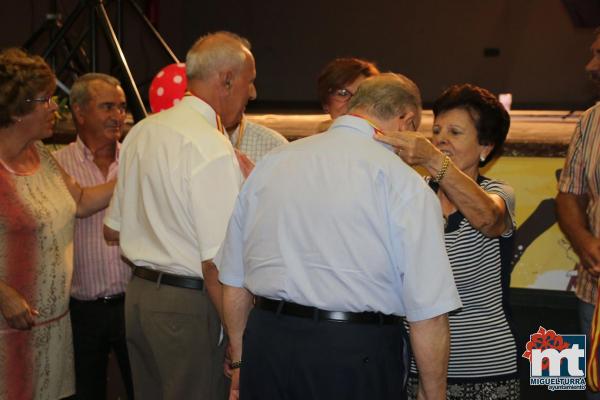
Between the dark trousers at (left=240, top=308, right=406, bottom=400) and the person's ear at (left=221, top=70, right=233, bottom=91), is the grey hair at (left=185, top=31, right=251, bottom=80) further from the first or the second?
Answer: the dark trousers at (left=240, top=308, right=406, bottom=400)

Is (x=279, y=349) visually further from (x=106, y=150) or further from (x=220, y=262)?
(x=106, y=150)

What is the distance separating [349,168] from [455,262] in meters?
0.61

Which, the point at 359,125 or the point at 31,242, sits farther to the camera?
the point at 31,242

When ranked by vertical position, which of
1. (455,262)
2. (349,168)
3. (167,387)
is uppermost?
(349,168)

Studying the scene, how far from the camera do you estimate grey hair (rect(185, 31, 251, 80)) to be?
8.41 ft

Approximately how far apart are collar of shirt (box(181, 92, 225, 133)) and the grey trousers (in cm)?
55

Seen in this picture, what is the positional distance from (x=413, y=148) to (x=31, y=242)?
144 centimetres

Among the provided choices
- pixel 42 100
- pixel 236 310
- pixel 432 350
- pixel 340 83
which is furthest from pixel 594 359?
pixel 42 100

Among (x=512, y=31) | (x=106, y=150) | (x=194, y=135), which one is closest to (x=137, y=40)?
(x=512, y=31)

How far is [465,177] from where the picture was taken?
224 centimetres

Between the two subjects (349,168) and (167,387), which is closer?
(349,168)

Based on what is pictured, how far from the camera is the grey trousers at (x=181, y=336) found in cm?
260

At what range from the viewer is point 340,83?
3229 millimetres

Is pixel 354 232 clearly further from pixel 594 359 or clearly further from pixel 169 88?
pixel 169 88
